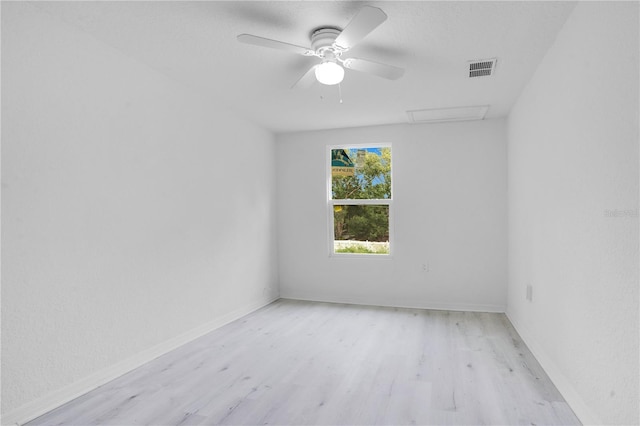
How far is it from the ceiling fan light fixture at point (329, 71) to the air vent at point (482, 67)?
112 cm

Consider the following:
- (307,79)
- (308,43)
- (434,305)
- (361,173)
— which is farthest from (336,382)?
(361,173)

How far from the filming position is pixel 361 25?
205cm

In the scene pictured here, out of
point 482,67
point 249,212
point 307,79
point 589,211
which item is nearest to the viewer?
point 589,211

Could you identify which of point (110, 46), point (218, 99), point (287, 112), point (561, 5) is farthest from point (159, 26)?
point (561, 5)

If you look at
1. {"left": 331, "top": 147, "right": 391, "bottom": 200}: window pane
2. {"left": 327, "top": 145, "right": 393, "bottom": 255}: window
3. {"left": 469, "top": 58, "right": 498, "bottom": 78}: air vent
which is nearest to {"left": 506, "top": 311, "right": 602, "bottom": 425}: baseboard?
{"left": 327, "top": 145, "right": 393, "bottom": 255}: window

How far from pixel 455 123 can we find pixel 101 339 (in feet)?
13.6

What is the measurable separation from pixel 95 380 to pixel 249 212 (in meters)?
2.42

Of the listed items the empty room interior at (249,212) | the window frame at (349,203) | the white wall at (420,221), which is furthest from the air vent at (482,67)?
the window frame at (349,203)

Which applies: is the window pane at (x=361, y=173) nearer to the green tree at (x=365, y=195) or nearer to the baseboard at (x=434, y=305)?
the green tree at (x=365, y=195)

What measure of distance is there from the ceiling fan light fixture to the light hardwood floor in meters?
2.00

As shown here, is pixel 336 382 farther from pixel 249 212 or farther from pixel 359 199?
pixel 359 199

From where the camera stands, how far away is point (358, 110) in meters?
4.27

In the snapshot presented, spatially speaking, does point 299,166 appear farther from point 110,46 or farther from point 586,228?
point 586,228

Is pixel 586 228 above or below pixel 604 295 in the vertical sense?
above
